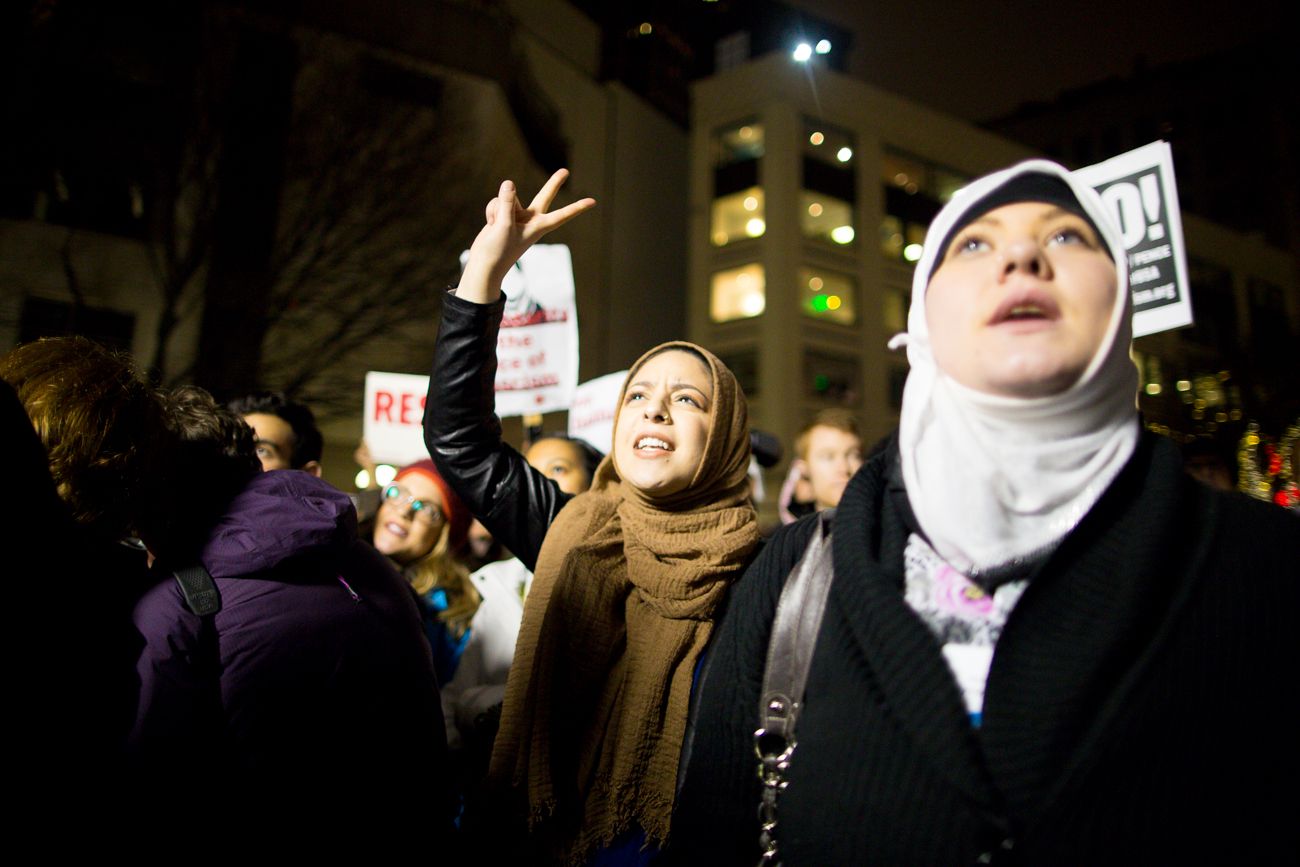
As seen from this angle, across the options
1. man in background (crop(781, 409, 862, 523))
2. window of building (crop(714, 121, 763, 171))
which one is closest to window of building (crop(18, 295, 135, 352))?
man in background (crop(781, 409, 862, 523))

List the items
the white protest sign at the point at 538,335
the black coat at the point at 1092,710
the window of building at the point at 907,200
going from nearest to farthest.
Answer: the black coat at the point at 1092,710, the white protest sign at the point at 538,335, the window of building at the point at 907,200

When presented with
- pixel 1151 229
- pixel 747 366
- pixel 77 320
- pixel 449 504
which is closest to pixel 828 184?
pixel 747 366

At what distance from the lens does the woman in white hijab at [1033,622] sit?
104 cm

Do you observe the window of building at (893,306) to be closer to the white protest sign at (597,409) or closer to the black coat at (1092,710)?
the white protest sign at (597,409)

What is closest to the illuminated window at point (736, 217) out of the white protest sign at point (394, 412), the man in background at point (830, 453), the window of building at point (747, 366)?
the window of building at point (747, 366)

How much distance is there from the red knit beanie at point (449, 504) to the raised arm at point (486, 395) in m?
1.58

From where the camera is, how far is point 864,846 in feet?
3.81

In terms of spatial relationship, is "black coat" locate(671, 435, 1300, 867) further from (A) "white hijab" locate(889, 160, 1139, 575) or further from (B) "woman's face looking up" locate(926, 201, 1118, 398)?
(B) "woman's face looking up" locate(926, 201, 1118, 398)

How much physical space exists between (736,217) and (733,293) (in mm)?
2857

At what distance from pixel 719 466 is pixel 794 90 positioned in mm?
28158

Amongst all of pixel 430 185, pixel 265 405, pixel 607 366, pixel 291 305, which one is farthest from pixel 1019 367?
pixel 607 366

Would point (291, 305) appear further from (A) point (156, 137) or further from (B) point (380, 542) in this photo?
(B) point (380, 542)

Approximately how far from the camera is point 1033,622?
1.15 meters

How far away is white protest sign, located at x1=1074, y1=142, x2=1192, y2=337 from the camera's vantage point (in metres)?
3.70
